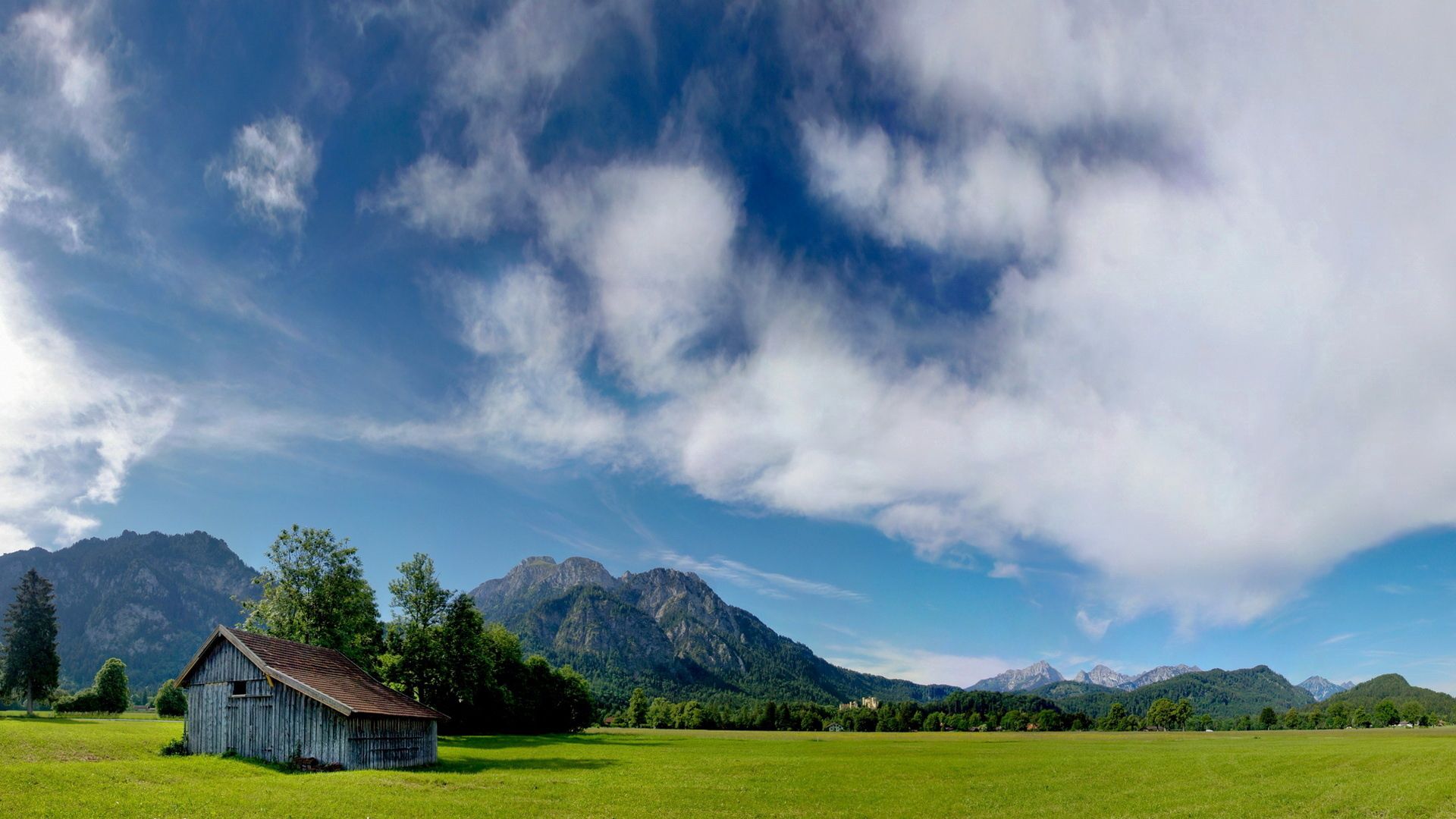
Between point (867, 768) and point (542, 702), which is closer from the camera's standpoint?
point (867, 768)

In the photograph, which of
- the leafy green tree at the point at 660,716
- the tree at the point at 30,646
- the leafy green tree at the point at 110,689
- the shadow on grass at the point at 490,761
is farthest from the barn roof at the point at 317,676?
the leafy green tree at the point at 660,716

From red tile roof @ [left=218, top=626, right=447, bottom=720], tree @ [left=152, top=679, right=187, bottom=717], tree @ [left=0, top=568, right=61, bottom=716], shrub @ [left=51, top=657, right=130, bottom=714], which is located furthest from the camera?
tree @ [left=152, top=679, right=187, bottom=717]

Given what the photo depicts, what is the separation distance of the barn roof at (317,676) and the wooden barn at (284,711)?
0.07 meters

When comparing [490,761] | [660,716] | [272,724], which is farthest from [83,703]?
[660,716]

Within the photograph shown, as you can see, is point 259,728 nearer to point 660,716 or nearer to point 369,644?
point 369,644

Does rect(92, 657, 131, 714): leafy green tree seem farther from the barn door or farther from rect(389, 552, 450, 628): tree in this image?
the barn door

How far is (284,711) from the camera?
37781mm

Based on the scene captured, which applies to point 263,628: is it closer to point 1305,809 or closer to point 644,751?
point 644,751

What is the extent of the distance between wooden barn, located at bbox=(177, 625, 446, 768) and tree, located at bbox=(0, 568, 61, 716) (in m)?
68.5

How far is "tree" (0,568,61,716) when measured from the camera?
279 feet

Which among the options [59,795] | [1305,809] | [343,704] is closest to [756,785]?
[343,704]

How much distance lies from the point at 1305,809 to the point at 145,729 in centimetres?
7424

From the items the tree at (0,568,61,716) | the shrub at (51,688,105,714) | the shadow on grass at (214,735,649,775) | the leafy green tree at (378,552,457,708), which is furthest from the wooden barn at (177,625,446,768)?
the shrub at (51,688,105,714)

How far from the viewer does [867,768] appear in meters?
53.1
